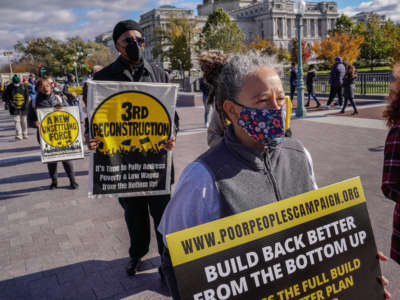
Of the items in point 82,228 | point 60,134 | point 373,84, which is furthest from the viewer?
point 373,84

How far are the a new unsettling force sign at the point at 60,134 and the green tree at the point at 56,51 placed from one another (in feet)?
228

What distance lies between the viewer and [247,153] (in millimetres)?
1500

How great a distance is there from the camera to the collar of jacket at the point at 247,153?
1497 millimetres

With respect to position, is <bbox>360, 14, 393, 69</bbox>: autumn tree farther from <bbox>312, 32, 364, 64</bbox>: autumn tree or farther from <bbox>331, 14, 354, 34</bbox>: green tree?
<bbox>331, 14, 354, 34</bbox>: green tree

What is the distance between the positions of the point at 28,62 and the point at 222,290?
90.7 meters

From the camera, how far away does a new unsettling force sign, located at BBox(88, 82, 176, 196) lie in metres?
2.71

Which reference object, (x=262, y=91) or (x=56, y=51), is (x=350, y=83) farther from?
(x=56, y=51)

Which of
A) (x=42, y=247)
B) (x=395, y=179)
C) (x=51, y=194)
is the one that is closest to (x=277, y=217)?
(x=395, y=179)

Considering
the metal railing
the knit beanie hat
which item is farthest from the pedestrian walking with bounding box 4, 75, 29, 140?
the metal railing

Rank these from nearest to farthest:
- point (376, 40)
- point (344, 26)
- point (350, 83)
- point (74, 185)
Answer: point (74, 185)
point (350, 83)
point (376, 40)
point (344, 26)

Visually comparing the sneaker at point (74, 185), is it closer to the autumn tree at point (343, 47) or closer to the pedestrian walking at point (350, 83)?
the pedestrian walking at point (350, 83)

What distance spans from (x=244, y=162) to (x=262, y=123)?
19 cm

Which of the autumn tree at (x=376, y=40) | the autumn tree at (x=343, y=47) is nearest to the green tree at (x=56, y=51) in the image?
the autumn tree at (x=343, y=47)

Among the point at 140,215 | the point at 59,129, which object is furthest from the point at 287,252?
the point at 59,129
